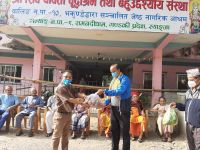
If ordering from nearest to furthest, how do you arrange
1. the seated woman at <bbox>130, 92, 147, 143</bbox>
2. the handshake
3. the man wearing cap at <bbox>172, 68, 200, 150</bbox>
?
the man wearing cap at <bbox>172, 68, 200, 150</bbox>
the handshake
the seated woman at <bbox>130, 92, 147, 143</bbox>

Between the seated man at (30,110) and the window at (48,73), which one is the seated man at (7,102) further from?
the window at (48,73)

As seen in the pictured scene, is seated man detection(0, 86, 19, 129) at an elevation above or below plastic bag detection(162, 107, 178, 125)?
above

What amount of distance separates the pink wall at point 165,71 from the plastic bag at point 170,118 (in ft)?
30.1

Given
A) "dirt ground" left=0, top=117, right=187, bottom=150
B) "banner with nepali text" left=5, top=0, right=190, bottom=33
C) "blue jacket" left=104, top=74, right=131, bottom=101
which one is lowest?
"dirt ground" left=0, top=117, right=187, bottom=150

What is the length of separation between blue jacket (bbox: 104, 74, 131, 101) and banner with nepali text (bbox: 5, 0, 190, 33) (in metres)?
4.55

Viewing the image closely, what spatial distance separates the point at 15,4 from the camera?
913 cm

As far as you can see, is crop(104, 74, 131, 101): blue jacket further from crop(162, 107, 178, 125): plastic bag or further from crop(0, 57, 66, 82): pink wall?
crop(0, 57, 66, 82): pink wall

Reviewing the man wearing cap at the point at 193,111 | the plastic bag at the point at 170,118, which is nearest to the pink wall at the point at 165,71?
the plastic bag at the point at 170,118

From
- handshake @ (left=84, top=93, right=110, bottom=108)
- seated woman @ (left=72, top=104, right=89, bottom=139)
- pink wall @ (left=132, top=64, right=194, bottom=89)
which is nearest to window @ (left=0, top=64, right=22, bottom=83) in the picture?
pink wall @ (left=132, top=64, right=194, bottom=89)

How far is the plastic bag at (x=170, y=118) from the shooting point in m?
6.61

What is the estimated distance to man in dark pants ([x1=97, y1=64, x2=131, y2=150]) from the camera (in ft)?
15.8

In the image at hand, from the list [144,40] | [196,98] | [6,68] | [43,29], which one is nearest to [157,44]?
[144,40]

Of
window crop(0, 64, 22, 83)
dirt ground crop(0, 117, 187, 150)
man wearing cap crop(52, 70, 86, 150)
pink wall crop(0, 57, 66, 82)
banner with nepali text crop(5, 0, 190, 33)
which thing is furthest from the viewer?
window crop(0, 64, 22, 83)

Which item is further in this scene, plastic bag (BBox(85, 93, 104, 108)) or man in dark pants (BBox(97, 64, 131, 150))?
plastic bag (BBox(85, 93, 104, 108))
